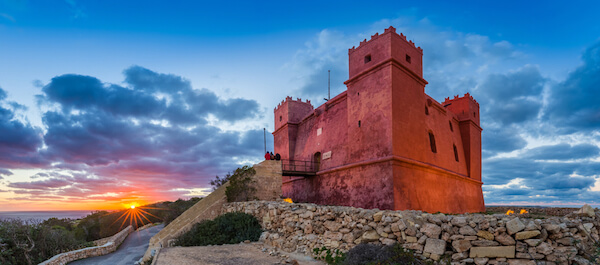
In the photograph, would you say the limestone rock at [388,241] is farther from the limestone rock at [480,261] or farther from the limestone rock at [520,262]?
the limestone rock at [520,262]

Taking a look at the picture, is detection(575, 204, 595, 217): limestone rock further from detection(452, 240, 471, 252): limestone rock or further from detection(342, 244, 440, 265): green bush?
detection(342, 244, 440, 265): green bush

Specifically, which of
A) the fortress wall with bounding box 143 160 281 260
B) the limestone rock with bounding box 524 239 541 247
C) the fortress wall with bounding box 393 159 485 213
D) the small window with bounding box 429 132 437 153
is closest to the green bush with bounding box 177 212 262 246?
the fortress wall with bounding box 143 160 281 260

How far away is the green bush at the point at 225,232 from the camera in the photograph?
36.6ft

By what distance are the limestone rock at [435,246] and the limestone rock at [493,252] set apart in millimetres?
482

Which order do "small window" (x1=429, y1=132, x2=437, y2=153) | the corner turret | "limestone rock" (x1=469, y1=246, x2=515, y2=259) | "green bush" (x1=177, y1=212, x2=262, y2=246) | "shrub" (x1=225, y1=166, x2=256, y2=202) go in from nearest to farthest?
"limestone rock" (x1=469, y1=246, x2=515, y2=259)
"green bush" (x1=177, y1=212, x2=262, y2=246)
"shrub" (x1=225, y1=166, x2=256, y2=202)
"small window" (x1=429, y1=132, x2=437, y2=153)
the corner turret

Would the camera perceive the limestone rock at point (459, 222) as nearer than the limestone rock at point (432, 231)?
Yes

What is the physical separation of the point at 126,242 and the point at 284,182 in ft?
39.1

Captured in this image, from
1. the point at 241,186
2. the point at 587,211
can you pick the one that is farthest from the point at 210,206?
the point at 587,211

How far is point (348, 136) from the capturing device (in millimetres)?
17547

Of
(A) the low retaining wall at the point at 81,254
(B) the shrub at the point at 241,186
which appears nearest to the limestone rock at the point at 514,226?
(B) the shrub at the point at 241,186

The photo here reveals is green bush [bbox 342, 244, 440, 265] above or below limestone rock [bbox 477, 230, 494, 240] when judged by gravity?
below

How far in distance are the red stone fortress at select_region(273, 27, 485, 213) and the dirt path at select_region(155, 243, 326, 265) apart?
729 cm

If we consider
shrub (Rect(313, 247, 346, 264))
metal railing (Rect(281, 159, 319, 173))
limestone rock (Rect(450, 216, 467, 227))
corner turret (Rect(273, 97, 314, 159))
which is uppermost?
corner turret (Rect(273, 97, 314, 159))

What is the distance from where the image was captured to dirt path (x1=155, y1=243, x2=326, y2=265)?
7816 millimetres
